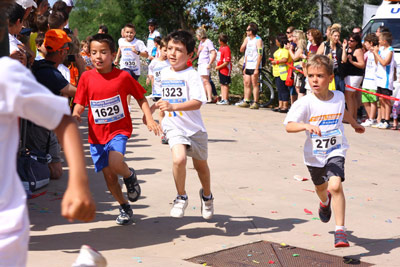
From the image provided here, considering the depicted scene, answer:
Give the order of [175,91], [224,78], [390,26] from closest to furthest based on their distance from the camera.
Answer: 1. [175,91]
2. [390,26]
3. [224,78]

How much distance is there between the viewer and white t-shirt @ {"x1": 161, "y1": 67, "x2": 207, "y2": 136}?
6.10 metres

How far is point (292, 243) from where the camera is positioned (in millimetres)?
5625

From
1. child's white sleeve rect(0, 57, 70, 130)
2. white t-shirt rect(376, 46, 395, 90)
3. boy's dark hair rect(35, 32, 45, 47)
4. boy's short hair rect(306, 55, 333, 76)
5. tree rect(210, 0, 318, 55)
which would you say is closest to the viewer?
child's white sleeve rect(0, 57, 70, 130)

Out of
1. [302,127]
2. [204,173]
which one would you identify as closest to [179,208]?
[204,173]

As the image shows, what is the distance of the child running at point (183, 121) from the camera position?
5.94 m

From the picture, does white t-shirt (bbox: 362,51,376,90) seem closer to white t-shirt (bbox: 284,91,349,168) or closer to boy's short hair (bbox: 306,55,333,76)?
boy's short hair (bbox: 306,55,333,76)

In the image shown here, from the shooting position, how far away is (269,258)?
521 centimetres

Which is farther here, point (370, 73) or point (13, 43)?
point (370, 73)

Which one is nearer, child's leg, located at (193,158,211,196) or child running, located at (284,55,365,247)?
child running, located at (284,55,365,247)

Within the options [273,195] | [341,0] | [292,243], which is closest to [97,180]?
[273,195]

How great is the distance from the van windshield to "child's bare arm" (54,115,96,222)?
13388mm

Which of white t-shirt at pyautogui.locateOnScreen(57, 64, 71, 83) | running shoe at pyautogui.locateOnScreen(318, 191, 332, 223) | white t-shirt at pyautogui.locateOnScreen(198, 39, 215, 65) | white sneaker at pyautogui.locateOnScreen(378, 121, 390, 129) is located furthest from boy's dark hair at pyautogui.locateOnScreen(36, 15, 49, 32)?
white t-shirt at pyautogui.locateOnScreen(198, 39, 215, 65)

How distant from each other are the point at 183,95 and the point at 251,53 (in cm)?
999

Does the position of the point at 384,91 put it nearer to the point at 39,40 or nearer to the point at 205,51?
the point at 205,51
